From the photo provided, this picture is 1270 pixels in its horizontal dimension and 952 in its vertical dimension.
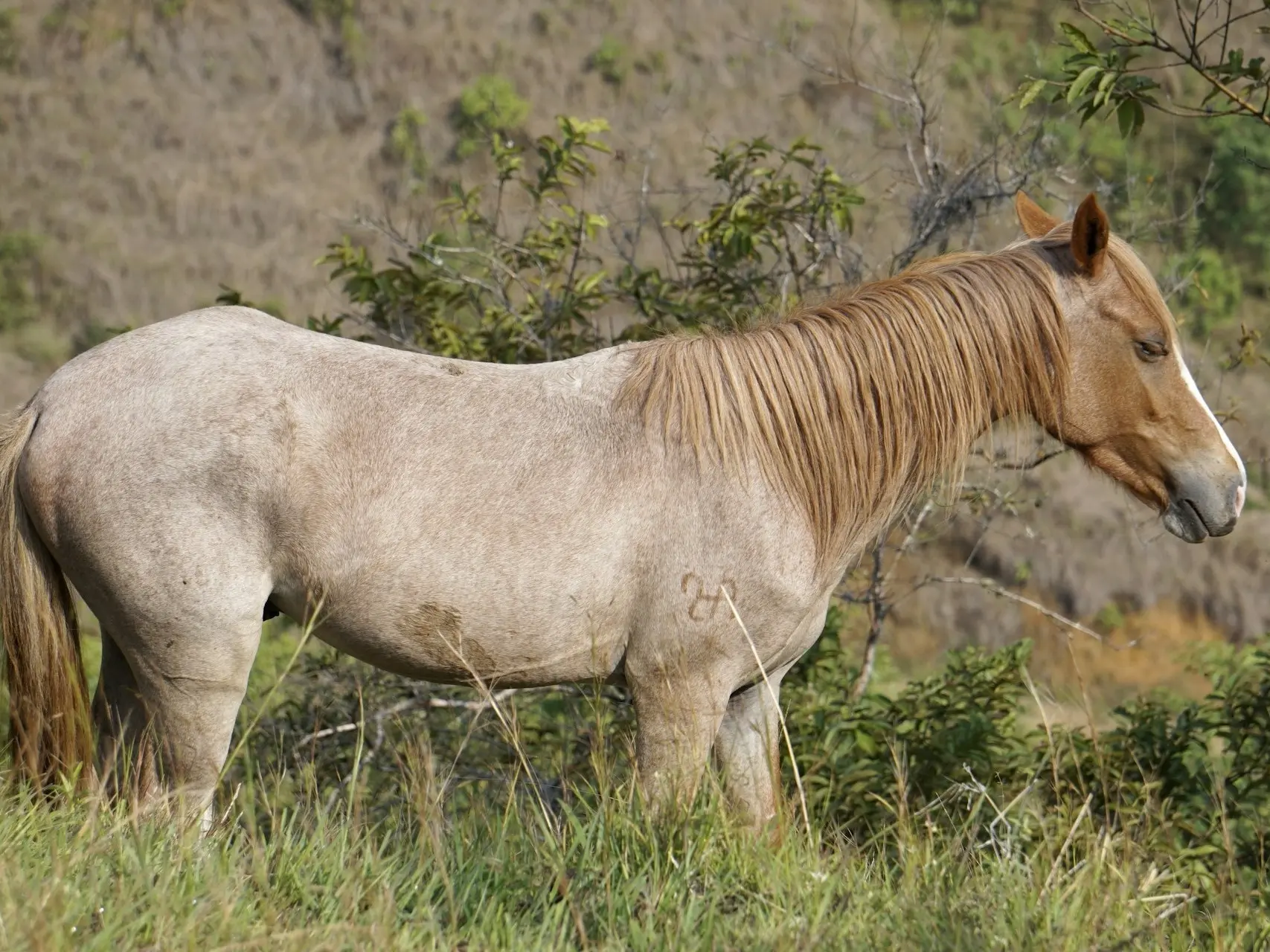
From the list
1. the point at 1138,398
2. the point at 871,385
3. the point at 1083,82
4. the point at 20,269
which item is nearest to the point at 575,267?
the point at 871,385

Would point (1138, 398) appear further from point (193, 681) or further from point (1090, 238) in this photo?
point (193, 681)

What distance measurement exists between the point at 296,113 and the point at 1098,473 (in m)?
19.3

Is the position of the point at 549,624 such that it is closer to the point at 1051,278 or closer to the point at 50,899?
the point at 50,899

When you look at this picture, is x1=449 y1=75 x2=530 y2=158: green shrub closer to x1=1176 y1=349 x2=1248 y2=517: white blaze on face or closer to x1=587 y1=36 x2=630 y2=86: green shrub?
x1=587 y1=36 x2=630 y2=86: green shrub

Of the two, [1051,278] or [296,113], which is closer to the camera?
[1051,278]

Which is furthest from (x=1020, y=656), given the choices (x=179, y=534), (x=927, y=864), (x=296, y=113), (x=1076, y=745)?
(x=296, y=113)

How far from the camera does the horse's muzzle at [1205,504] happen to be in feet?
10.6

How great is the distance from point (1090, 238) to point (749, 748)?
1661 millimetres

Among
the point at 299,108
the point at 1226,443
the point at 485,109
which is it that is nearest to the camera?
the point at 1226,443

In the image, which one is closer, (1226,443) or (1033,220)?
(1226,443)

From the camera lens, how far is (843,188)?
196 inches

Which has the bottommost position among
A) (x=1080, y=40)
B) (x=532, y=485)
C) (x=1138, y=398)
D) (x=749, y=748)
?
(x=749, y=748)

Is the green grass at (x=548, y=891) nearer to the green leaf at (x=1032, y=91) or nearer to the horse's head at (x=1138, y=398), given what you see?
the horse's head at (x=1138, y=398)

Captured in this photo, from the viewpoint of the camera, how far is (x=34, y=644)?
10.4 feet
